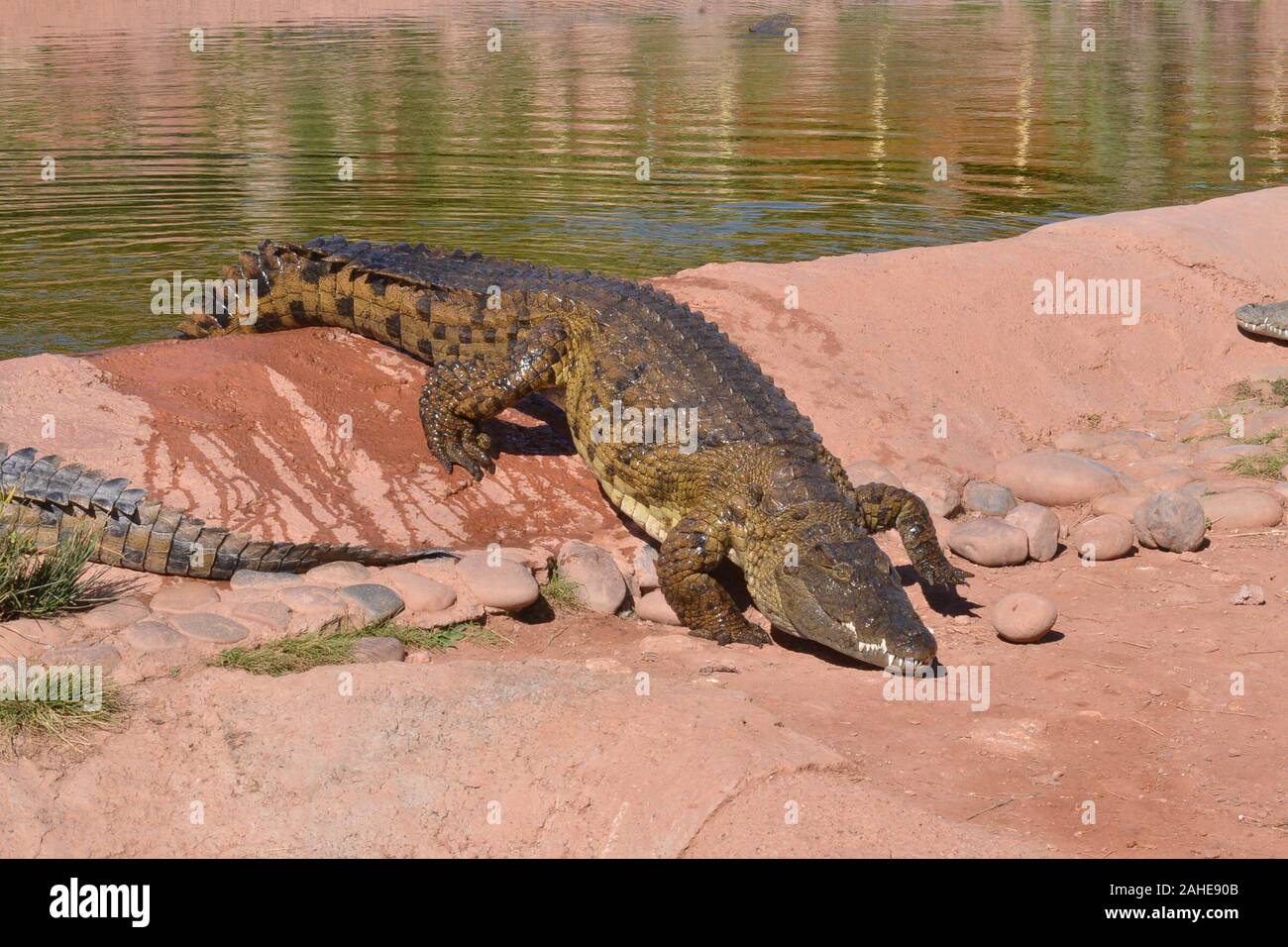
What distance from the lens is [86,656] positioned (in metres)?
4.89

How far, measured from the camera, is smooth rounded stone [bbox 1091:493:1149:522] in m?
7.02

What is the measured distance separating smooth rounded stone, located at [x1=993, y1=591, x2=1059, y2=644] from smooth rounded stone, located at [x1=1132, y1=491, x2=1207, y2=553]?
1.22m

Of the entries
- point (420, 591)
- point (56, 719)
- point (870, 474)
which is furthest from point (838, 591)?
point (56, 719)

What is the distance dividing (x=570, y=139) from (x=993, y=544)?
43.6 ft

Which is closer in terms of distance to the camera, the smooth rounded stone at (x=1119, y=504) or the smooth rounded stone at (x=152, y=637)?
the smooth rounded stone at (x=152, y=637)

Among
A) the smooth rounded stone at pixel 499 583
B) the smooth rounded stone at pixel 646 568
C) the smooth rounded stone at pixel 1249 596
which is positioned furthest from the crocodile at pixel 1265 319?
the smooth rounded stone at pixel 499 583

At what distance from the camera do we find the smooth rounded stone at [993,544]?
21.6 ft

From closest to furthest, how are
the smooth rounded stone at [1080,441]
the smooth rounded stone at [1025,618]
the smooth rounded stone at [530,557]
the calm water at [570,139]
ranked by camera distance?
the smooth rounded stone at [1025,618] < the smooth rounded stone at [530,557] < the smooth rounded stone at [1080,441] < the calm water at [570,139]

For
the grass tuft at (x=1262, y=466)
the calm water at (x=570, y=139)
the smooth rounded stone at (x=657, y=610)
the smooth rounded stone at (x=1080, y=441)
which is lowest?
the smooth rounded stone at (x=657, y=610)

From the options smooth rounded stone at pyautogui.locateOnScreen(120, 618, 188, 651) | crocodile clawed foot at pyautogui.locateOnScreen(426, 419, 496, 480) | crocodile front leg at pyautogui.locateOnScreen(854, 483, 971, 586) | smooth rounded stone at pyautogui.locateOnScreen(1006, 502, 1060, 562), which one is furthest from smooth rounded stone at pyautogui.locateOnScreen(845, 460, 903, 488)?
smooth rounded stone at pyautogui.locateOnScreen(120, 618, 188, 651)

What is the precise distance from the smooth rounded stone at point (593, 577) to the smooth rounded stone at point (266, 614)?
1378 millimetres

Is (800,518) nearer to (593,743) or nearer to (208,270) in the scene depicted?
(593,743)

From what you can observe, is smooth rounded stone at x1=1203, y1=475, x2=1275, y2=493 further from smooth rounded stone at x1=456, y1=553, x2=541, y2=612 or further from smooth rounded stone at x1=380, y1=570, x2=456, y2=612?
smooth rounded stone at x1=380, y1=570, x2=456, y2=612

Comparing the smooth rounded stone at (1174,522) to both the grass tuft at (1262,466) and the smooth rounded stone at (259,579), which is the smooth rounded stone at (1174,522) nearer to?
the grass tuft at (1262,466)
